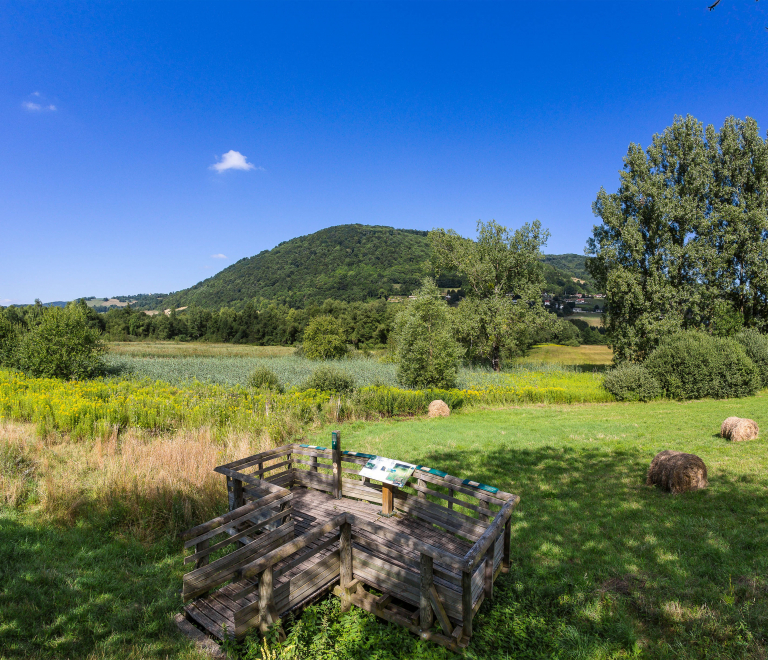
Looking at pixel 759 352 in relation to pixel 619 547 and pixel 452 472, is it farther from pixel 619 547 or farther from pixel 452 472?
pixel 619 547

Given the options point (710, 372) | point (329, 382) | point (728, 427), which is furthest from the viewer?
point (710, 372)

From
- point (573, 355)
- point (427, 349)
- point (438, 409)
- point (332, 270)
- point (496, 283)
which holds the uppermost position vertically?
point (332, 270)

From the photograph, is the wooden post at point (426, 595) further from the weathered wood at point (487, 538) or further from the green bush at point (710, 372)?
the green bush at point (710, 372)

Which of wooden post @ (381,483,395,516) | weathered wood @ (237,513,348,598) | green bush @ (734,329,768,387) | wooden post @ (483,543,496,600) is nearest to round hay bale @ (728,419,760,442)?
wooden post @ (483,543,496,600)

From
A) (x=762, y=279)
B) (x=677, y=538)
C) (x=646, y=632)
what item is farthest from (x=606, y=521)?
(x=762, y=279)

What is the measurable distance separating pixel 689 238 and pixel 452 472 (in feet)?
85.6

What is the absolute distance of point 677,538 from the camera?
5.28 m

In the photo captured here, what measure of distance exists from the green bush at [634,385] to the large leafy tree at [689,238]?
547 centimetres

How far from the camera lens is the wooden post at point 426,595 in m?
3.64

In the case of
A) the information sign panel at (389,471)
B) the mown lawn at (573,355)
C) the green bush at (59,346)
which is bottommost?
the mown lawn at (573,355)

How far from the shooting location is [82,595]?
4.23 metres

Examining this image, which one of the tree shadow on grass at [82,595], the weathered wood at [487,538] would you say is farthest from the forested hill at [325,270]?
the weathered wood at [487,538]

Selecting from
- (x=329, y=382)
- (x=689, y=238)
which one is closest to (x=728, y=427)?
(x=329, y=382)

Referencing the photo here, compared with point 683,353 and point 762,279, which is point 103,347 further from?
point 762,279
